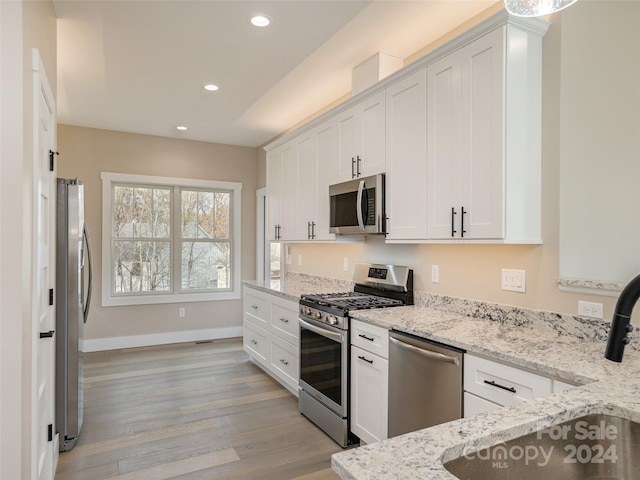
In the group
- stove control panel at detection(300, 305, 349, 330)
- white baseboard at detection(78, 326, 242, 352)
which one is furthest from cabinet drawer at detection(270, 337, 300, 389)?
white baseboard at detection(78, 326, 242, 352)

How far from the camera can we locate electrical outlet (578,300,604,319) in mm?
1930

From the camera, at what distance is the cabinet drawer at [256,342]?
4.04 m

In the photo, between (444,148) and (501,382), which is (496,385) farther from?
(444,148)

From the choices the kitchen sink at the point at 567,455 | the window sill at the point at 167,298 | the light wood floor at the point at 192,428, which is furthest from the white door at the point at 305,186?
the kitchen sink at the point at 567,455

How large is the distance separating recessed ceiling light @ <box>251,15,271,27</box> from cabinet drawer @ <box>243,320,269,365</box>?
8.79ft

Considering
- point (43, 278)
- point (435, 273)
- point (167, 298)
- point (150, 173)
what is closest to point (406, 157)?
point (435, 273)

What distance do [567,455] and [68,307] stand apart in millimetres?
2753

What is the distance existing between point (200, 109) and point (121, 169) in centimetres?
160

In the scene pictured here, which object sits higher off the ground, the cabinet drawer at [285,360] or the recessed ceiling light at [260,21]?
the recessed ceiling light at [260,21]

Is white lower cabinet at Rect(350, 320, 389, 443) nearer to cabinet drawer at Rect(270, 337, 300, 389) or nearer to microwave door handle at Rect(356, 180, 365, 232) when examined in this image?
microwave door handle at Rect(356, 180, 365, 232)

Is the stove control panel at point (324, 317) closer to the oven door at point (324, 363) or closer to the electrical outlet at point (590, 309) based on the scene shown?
the oven door at point (324, 363)

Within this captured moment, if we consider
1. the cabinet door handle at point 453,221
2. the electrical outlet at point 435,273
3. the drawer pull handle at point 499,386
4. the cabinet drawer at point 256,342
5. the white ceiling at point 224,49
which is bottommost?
the cabinet drawer at point 256,342

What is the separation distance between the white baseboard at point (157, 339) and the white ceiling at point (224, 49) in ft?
8.91

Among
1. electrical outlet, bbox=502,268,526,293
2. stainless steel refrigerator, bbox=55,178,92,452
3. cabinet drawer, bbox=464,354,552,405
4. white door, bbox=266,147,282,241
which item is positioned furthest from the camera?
white door, bbox=266,147,282,241
